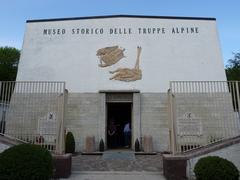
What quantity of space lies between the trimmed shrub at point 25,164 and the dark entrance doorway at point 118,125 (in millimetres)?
9127

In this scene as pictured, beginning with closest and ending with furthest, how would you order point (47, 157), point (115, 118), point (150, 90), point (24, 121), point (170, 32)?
point (47, 157) < point (24, 121) < point (150, 90) < point (170, 32) < point (115, 118)

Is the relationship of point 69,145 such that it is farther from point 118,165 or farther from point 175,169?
point 175,169

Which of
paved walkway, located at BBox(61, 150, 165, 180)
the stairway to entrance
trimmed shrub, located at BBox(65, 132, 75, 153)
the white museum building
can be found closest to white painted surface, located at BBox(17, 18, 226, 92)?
the white museum building

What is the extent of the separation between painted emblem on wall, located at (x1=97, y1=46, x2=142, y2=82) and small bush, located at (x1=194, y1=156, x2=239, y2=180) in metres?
8.89

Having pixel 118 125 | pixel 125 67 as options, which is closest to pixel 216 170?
pixel 125 67

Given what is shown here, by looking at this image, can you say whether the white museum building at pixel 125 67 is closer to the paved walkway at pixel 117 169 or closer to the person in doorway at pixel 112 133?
the person in doorway at pixel 112 133

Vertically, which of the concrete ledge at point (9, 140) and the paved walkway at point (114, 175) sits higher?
the concrete ledge at point (9, 140)

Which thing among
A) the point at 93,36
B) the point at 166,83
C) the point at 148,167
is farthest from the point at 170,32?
the point at 148,167

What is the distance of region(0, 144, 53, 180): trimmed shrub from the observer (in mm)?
6730

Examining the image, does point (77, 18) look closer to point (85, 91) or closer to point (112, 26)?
point (112, 26)

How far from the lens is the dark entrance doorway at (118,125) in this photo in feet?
53.5

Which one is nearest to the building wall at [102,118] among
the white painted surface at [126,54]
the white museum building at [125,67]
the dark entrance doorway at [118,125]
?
the white museum building at [125,67]

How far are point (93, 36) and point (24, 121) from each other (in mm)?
8602

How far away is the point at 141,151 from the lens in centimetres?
1427
